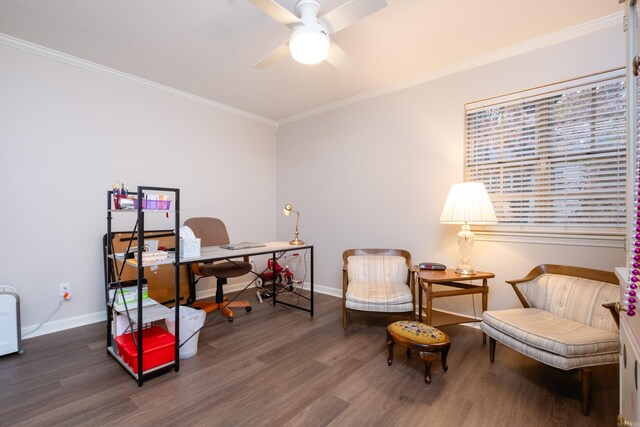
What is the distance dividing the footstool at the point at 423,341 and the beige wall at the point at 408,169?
1.10 meters

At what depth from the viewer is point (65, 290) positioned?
2.69m

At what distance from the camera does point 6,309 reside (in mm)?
2152

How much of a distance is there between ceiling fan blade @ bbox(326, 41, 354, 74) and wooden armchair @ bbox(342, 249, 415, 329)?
5.86 feet

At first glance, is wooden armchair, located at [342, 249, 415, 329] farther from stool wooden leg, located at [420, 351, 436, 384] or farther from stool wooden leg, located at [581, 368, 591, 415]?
stool wooden leg, located at [581, 368, 591, 415]

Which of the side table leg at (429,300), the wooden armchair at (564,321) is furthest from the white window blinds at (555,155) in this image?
the side table leg at (429,300)

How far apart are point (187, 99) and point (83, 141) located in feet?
4.05

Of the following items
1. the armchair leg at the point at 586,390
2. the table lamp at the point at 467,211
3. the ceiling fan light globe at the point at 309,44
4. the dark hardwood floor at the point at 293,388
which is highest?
the ceiling fan light globe at the point at 309,44

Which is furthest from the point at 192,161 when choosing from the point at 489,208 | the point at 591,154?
the point at 591,154

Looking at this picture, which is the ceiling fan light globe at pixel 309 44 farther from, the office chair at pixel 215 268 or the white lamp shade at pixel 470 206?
the office chair at pixel 215 268

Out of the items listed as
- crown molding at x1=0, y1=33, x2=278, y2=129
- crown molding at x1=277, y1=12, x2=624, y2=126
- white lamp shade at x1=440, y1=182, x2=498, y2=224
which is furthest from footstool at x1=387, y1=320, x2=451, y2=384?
crown molding at x1=0, y1=33, x2=278, y2=129

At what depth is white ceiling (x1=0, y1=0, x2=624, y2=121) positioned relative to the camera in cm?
205

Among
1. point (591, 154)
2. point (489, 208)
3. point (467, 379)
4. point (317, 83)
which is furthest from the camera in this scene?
point (317, 83)

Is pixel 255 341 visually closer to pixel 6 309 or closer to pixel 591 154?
pixel 6 309

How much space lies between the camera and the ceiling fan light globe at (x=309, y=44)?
1.79 m
